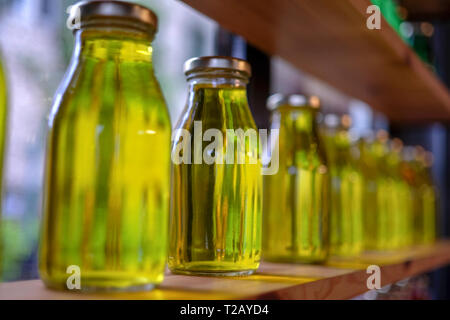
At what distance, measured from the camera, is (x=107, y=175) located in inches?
18.2

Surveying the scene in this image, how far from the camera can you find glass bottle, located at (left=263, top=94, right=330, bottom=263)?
79cm

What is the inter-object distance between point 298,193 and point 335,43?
34 centimetres

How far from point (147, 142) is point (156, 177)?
32 millimetres

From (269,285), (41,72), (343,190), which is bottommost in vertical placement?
(269,285)

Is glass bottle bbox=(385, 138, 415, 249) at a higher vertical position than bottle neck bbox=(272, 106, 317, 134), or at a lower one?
lower

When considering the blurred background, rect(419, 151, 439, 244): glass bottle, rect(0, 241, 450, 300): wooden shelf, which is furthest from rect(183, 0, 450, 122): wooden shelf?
rect(0, 241, 450, 300): wooden shelf

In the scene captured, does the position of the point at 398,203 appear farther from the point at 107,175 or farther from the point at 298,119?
the point at 107,175

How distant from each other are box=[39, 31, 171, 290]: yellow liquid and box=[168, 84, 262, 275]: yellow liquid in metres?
0.11

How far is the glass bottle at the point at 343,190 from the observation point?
978mm

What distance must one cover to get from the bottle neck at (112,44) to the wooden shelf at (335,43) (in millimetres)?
309

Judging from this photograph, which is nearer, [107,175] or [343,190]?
[107,175]

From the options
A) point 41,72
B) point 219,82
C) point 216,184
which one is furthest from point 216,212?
point 41,72

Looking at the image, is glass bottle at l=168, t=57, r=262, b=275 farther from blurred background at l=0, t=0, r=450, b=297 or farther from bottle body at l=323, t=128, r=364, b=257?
bottle body at l=323, t=128, r=364, b=257
